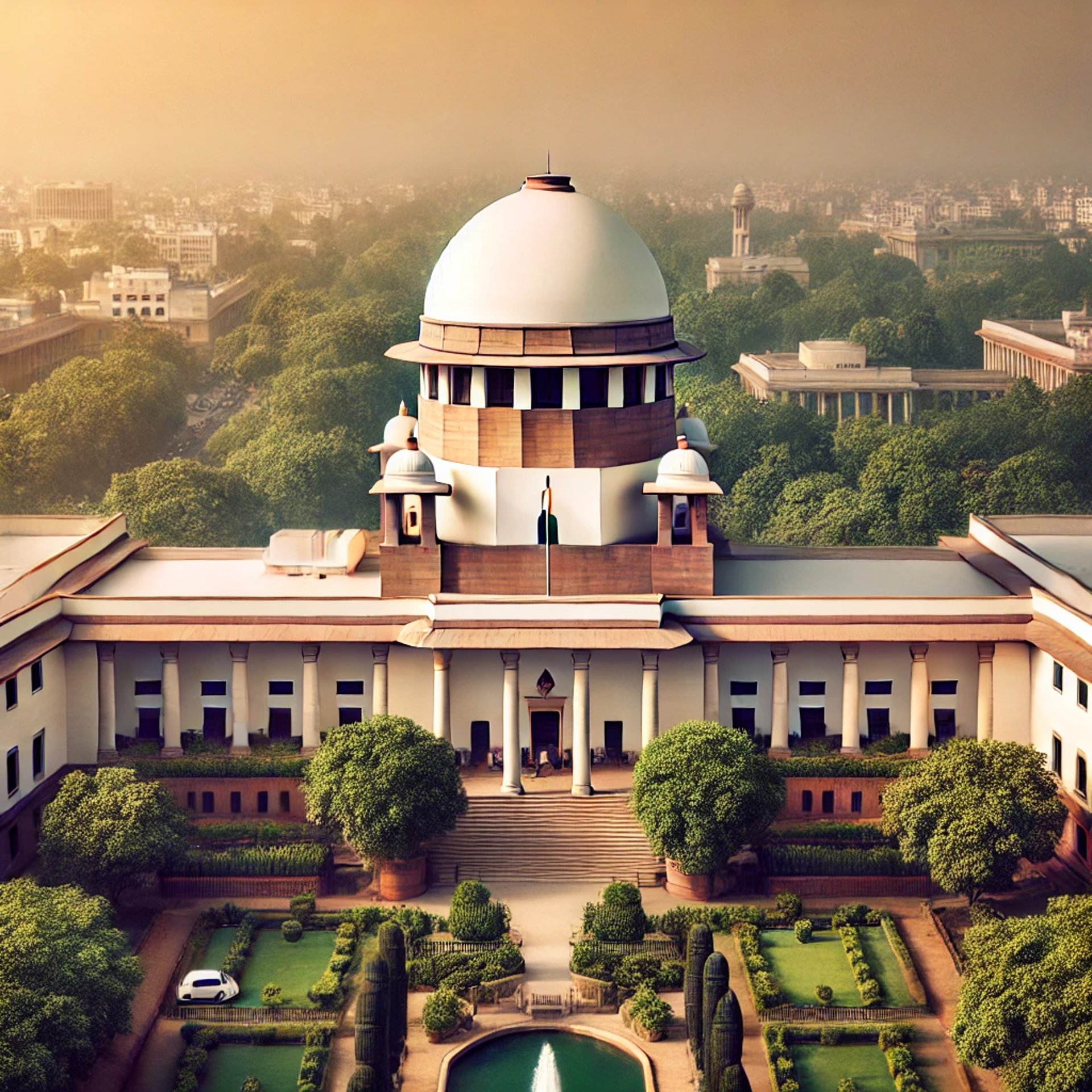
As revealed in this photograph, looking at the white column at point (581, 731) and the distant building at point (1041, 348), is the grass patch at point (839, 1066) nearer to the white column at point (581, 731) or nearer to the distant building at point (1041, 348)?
the white column at point (581, 731)

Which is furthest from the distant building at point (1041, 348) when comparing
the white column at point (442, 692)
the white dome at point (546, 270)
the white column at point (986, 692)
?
the white column at point (442, 692)

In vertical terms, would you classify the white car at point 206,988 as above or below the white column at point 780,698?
below

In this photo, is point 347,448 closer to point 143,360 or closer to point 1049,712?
point 143,360

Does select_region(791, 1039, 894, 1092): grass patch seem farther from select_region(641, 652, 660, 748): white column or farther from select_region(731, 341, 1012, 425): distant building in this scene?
select_region(731, 341, 1012, 425): distant building

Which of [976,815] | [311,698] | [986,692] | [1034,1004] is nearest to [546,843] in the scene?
[311,698]

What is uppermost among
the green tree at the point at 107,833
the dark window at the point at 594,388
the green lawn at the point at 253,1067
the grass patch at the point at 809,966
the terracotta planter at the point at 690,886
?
the dark window at the point at 594,388

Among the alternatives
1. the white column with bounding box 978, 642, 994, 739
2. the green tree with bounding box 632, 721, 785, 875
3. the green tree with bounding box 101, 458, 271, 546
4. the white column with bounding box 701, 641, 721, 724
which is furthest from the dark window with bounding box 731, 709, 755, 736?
the green tree with bounding box 101, 458, 271, 546
